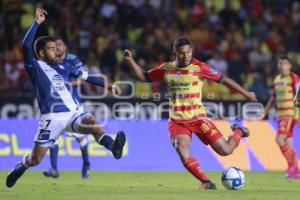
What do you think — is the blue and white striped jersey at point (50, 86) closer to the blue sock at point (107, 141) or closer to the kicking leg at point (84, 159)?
the blue sock at point (107, 141)

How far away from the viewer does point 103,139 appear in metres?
13.3

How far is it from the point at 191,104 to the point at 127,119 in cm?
720

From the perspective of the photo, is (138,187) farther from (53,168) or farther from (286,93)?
(286,93)

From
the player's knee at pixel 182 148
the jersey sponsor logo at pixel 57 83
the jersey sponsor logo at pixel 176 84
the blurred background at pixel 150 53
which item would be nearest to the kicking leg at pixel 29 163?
the jersey sponsor logo at pixel 57 83

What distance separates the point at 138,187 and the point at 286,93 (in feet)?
17.1

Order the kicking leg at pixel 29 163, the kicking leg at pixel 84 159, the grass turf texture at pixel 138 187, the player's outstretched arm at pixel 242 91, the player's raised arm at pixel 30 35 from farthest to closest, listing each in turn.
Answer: the kicking leg at pixel 84 159
the player's outstretched arm at pixel 242 91
the kicking leg at pixel 29 163
the player's raised arm at pixel 30 35
the grass turf texture at pixel 138 187

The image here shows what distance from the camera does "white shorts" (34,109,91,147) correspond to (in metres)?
13.3

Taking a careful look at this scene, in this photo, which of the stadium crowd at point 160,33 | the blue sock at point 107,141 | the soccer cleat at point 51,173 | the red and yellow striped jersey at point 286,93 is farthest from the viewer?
the stadium crowd at point 160,33

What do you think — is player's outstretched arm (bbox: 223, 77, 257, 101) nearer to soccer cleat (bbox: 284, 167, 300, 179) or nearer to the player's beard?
the player's beard

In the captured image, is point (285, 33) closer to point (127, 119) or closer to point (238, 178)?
point (127, 119)

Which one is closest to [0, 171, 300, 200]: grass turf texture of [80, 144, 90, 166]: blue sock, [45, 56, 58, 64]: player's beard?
[80, 144, 90, 166]: blue sock

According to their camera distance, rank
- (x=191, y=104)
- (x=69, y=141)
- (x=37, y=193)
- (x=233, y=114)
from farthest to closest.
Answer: (x=233, y=114), (x=69, y=141), (x=191, y=104), (x=37, y=193)

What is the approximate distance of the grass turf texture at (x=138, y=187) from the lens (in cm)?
1211

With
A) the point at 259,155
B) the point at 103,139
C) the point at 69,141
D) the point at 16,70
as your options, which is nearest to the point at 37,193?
the point at 103,139
